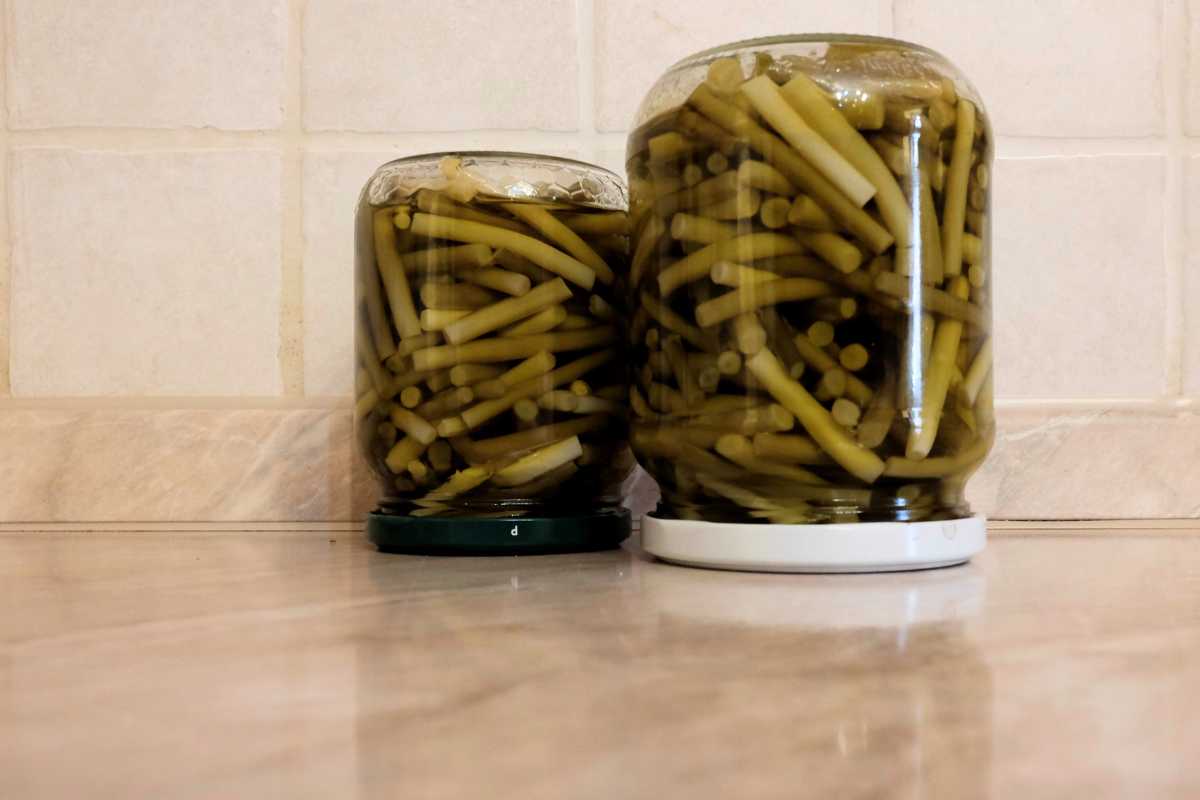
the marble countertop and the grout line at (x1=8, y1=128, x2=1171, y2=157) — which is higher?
the grout line at (x1=8, y1=128, x2=1171, y2=157)

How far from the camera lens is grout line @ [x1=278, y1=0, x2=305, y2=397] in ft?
2.15

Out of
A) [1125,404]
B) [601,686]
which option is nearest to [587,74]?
[1125,404]

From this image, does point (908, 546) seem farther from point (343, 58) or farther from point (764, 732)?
point (343, 58)

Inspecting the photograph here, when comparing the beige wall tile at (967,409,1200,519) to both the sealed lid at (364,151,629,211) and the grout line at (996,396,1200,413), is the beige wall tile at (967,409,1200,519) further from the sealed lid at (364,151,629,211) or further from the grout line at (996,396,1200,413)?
the sealed lid at (364,151,629,211)

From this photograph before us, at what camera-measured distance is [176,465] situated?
0.65m

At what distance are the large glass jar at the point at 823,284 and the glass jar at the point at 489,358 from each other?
0.20ft

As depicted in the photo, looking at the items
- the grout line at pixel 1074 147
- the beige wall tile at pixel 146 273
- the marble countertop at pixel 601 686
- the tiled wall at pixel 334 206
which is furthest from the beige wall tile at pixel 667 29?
the marble countertop at pixel 601 686

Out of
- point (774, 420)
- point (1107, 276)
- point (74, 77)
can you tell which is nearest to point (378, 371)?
point (774, 420)

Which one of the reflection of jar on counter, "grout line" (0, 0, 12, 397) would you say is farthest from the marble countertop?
"grout line" (0, 0, 12, 397)

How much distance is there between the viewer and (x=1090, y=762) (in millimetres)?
189

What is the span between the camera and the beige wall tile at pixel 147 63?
2.16ft

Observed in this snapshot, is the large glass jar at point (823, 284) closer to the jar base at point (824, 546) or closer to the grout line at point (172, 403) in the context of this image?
the jar base at point (824, 546)

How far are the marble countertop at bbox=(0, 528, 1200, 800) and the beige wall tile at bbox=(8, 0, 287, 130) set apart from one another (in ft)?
1.13

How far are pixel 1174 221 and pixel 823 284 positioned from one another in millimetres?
323
